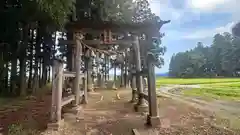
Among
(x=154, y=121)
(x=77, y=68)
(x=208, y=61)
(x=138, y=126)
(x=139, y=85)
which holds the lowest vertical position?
(x=138, y=126)

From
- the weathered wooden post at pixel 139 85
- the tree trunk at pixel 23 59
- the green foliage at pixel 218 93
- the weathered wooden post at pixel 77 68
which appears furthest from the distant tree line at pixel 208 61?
the weathered wooden post at pixel 77 68

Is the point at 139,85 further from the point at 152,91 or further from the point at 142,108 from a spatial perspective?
the point at 152,91

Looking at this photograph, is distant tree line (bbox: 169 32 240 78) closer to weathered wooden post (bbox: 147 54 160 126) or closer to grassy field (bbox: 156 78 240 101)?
grassy field (bbox: 156 78 240 101)

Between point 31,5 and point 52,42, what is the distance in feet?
28.6

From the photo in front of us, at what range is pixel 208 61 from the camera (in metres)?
35.7

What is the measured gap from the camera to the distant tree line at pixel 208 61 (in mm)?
26491

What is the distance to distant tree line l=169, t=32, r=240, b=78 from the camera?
26491 millimetres

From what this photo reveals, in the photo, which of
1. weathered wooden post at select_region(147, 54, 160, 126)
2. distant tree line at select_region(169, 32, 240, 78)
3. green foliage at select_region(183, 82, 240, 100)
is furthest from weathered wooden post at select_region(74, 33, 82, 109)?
distant tree line at select_region(169, 32, 240, 78)

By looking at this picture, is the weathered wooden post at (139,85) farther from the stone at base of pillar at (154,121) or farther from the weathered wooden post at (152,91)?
the stone at base of pillar at (154,121)

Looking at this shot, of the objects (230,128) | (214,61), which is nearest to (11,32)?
(230,128)

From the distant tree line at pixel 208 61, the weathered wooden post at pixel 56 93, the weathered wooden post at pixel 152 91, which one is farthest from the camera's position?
the distant tree line at pixel 208 61

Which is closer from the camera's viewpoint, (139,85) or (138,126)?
(138,126)

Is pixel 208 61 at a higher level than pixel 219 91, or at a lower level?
higher

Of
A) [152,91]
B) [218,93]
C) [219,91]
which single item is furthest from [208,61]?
[152,91]
